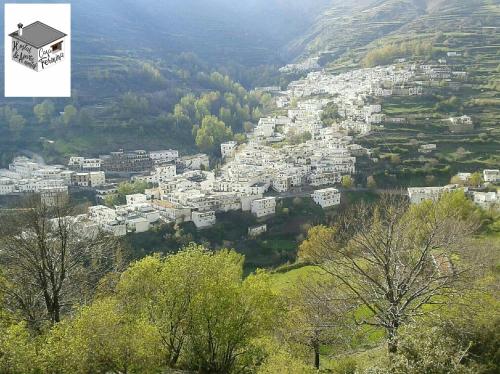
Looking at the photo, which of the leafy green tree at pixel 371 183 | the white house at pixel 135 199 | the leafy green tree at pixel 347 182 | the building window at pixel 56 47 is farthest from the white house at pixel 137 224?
the building window at pixel 56 47

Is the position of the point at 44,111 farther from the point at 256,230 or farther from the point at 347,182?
the point at 347,182

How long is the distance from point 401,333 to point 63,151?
6668cm

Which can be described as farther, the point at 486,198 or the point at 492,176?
the point at 492,176

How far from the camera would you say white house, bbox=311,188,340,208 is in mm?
52062

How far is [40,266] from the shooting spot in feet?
51.8

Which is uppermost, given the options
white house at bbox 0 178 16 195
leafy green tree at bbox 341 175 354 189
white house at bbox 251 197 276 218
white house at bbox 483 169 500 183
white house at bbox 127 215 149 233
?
white house at bbox 483 169 500 183

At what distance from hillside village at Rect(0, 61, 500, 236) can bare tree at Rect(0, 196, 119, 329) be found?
72.4 ft

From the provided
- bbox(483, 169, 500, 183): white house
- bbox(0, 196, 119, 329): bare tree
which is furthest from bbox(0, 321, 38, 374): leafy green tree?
bbox(483, 169, 500, 183): white house

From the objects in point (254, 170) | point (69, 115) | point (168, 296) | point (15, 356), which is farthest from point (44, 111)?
point (15, 356)

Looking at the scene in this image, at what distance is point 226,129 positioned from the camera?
8506 centimetres

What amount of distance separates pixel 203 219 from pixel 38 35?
29.2 m

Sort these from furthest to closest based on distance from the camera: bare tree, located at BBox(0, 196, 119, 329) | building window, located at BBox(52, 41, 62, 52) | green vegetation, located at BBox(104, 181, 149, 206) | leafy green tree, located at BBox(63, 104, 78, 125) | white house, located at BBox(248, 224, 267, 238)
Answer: leafy green tree, located at BBox(63, 104, 78, 125) → green vegetation, located at BBox(104, 181, 149, 206) → white house, located at BBox(248, 224, 267, 238) → building window, located at BBox(52, 41, 62, 52) → bare tree, located at BBox(0, 196, 119, 329)

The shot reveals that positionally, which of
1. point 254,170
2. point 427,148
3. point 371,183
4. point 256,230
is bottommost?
point 256,230

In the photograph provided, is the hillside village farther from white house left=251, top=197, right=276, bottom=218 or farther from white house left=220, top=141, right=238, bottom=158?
white house left=220, top=141, right=238, bottom=158
